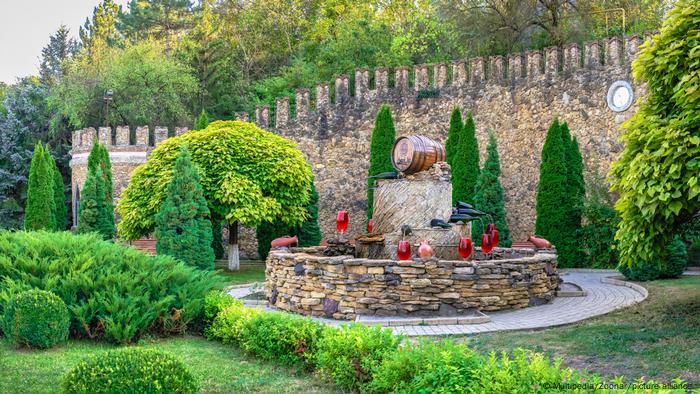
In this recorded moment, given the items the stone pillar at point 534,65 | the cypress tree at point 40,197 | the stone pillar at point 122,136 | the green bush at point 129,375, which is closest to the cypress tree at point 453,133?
the stone pillar at point 534,65

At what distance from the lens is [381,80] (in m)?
25.1

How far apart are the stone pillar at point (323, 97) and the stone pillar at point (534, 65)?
727cm

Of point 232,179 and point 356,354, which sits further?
point 232,179

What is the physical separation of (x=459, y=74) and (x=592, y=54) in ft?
15.0

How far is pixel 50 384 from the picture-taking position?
6.51 m

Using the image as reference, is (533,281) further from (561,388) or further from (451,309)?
(561,388)

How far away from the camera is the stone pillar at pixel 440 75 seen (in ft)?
79.4

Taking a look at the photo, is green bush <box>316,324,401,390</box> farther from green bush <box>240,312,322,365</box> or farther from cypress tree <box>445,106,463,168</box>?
cypress tree <box>445,106,463,168</box>

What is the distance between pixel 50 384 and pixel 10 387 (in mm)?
335

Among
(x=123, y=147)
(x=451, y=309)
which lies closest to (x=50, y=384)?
(x=451, y=309)

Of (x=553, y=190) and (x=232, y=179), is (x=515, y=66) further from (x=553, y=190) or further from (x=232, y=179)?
(x=232, y=179)

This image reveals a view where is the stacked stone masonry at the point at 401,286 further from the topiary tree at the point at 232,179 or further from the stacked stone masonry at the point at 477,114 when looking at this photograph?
the stacked stone masonry at the point at 477,114

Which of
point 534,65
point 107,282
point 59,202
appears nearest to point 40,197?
point 59,202

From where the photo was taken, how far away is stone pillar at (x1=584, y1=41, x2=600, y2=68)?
2098cm
